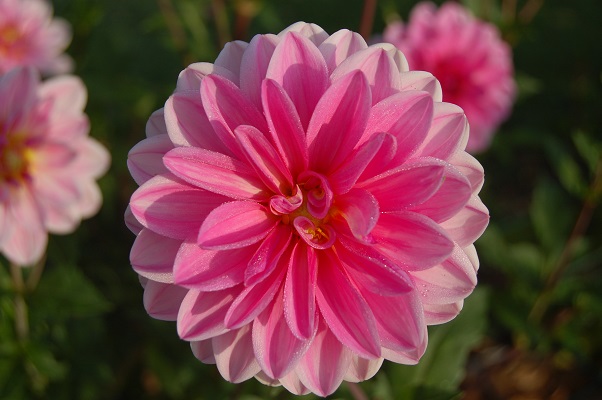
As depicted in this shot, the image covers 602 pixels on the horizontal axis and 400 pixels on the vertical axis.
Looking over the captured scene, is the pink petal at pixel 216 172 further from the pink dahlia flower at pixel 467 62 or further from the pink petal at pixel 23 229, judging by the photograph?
the pink dahlia flower at pixel 467 62

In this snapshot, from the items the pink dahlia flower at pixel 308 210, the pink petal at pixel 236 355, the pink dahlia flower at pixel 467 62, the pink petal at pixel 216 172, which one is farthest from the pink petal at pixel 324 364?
the pink dahlia flower at pixel 467 62

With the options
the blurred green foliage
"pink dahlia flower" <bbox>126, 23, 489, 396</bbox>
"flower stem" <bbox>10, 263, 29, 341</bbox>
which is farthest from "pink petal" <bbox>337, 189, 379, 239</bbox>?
"flower stem" <bbox>10, 263, 29, 341</bbox>

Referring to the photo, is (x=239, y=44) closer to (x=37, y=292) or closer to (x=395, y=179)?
(x=395, y=179)

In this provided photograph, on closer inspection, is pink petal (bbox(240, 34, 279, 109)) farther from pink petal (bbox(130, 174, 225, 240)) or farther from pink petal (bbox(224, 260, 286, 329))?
pink petal (bbox(224, 260, 286, 329))

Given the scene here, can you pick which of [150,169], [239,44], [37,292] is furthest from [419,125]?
[37,292]

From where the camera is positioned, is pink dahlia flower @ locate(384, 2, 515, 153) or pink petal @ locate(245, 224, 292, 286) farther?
pink dahlia flower @ locate(384, 2, 515, 153)

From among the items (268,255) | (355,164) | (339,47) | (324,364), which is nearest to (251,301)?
(268,255)

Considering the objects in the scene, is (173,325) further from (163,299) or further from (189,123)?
(189,123)
